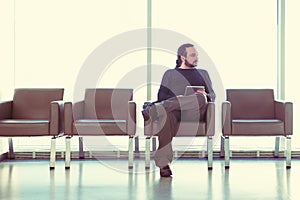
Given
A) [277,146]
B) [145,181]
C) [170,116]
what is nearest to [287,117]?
[277,146]

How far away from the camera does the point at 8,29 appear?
569 cm

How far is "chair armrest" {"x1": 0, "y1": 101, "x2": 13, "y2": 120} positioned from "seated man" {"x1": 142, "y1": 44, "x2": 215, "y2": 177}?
152cm

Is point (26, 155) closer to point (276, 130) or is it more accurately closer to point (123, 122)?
point (123, 122)

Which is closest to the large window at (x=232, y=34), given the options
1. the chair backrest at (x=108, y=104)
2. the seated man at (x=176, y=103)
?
the chair backrest at (x=108, y=104)

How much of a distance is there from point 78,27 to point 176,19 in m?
1.19

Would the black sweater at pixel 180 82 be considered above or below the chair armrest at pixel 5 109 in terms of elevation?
above

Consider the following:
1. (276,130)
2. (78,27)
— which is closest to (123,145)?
(78,27)

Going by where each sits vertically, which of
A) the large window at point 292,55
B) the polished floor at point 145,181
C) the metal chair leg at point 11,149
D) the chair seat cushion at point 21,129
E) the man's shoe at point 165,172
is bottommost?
the polished floor at point 145,181

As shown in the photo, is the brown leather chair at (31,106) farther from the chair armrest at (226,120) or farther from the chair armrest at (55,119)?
the chair armrest at (226,120)

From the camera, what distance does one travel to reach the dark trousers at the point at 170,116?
14.6 ft

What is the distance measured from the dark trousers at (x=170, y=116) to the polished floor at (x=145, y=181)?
0.75 feet

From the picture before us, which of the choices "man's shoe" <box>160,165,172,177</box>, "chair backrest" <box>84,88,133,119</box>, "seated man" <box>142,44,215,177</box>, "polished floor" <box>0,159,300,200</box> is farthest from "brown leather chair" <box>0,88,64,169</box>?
"man's shoe" <box>160,165,172,177</box>

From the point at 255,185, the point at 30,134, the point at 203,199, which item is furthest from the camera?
the point at 30,134

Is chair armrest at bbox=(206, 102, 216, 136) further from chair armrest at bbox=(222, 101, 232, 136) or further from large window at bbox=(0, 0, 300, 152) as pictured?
large window at bbox=(0, 0, 300, 152)
